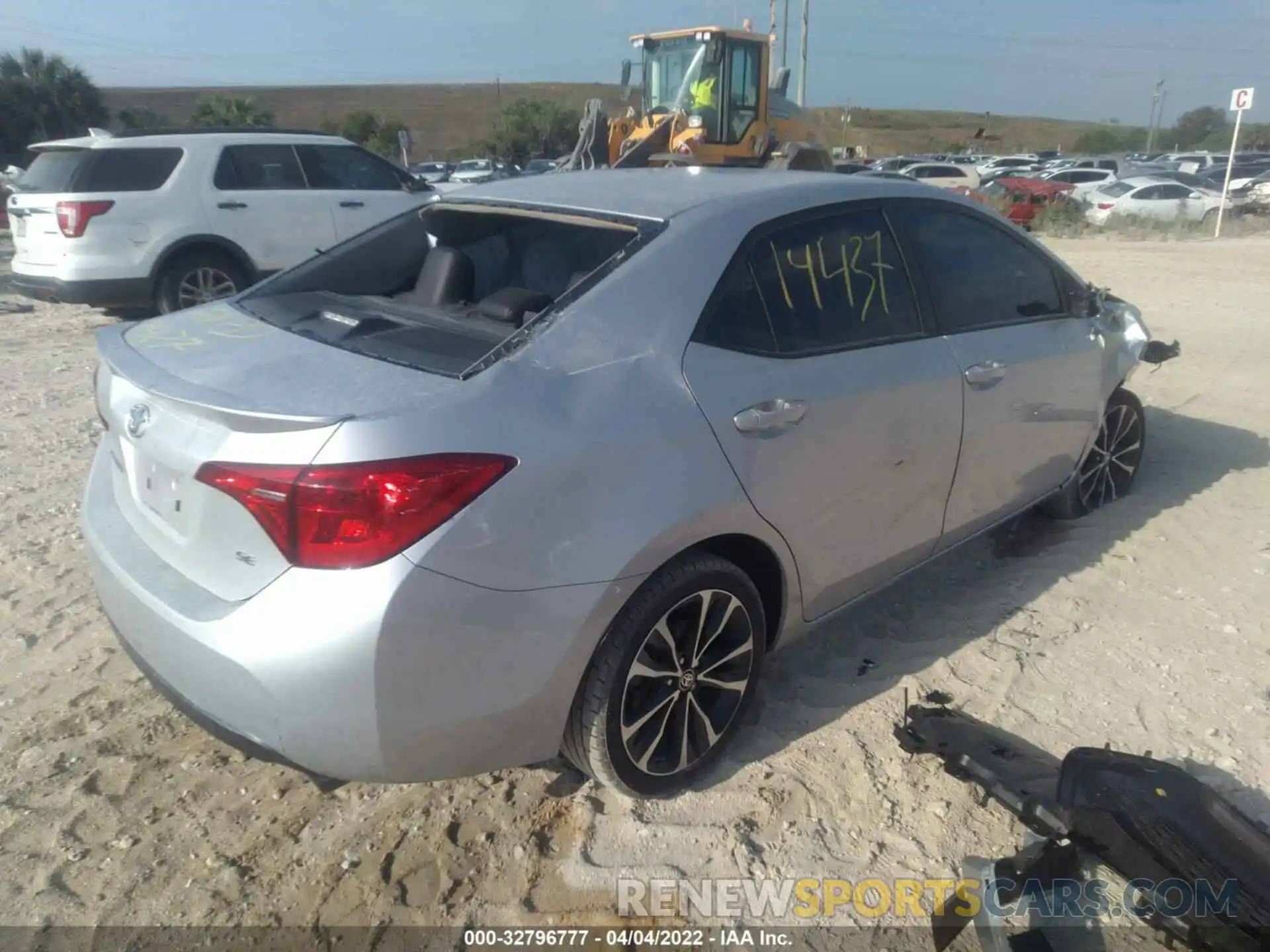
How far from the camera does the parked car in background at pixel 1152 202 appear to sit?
22.2m

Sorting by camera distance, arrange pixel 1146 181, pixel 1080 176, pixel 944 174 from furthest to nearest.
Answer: pixel 944 174 → pixel 1080 176 → pixel 1146 181

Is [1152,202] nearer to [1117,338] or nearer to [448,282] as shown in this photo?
[1117,338]

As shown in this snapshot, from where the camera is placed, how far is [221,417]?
221cm

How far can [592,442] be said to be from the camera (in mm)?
2314

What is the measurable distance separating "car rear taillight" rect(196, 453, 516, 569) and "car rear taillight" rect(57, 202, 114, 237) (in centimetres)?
765

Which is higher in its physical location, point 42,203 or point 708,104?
point 708,104

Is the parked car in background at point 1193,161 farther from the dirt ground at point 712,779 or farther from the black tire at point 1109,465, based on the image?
the dirt ground at point 712,779

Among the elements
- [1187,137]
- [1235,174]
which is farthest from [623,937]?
[1187,137]

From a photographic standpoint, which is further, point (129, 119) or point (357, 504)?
point (129, 119)

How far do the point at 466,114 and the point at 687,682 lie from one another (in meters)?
94.1

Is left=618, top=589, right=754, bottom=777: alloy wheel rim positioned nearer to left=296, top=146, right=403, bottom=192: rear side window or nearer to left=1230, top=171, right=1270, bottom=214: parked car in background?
left=296, top=146, right=403, bottom=192: rear side window

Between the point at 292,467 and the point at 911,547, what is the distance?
7.17 ft

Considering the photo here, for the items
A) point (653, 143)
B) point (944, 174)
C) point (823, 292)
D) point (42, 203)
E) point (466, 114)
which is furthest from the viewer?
point (466, 114)

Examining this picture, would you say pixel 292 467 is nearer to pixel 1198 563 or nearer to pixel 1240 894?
pixel 1240 894
